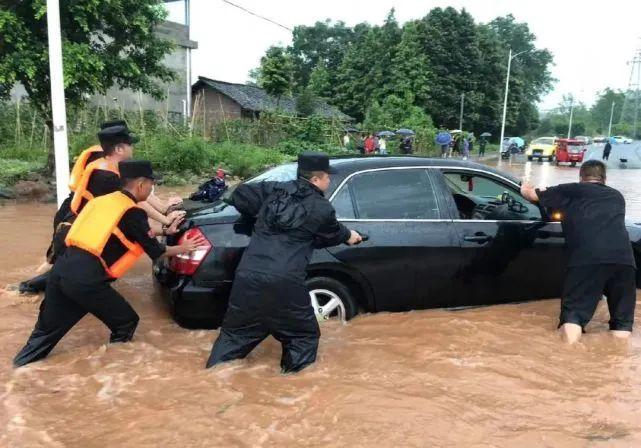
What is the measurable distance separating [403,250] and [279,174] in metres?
1.21

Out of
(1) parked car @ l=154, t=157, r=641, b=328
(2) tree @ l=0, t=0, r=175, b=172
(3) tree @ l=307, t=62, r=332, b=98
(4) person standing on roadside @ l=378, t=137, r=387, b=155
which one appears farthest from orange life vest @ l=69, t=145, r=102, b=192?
(3) tree @ l=307, t=62, r=332, b=98

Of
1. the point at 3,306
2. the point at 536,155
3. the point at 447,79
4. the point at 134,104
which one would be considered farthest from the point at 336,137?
the point at 447,79

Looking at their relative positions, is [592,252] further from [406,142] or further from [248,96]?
[248,96]

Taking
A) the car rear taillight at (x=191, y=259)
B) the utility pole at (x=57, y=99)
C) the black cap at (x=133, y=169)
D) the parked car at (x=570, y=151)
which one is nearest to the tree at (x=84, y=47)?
the utility pole at (x=57, y=99)

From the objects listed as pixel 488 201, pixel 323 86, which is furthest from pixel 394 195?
pixel 323 86

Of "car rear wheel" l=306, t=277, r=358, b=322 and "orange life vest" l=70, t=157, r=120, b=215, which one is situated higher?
"orange life vest" l=70, t=157, r=120, b=215

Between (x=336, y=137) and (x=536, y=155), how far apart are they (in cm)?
1839

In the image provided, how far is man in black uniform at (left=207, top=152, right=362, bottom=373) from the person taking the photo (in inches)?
140

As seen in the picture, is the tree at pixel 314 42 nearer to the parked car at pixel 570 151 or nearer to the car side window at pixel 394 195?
the parked car at pixel 570 151

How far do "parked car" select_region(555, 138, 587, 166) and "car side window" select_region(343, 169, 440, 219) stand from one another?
33.5 metres

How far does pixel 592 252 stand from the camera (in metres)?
4.52

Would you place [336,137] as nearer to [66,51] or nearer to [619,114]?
[66,51]

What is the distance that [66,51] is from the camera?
10.9 metres

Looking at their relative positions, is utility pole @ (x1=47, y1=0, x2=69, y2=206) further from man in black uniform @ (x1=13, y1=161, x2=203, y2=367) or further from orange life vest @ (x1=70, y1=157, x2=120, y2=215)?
man in black uniform @ (x1=13, y1=161, x2=203, y2=367)
